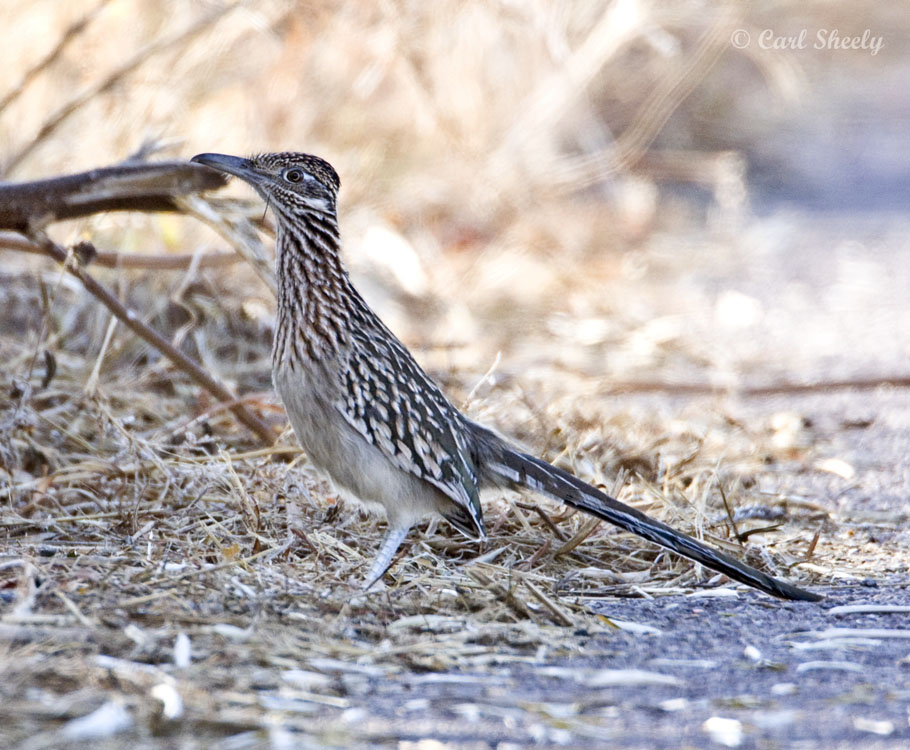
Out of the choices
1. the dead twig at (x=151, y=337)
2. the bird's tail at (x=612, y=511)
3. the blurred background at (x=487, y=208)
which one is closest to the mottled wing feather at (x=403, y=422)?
the bird's tail at (x=612, y=511)

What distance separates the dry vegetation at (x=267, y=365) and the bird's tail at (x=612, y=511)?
0.58 feet

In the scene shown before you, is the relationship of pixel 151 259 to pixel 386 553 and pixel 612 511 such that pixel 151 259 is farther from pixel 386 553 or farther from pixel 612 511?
pixel 612 511

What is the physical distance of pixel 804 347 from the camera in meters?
8.05

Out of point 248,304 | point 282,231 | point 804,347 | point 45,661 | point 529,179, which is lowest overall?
point 45,661

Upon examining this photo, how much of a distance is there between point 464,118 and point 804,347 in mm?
3211

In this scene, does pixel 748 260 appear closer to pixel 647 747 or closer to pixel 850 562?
pixel 850 562

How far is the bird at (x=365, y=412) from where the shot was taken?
154 inches

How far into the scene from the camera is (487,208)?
9.78m

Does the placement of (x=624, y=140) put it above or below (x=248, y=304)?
above

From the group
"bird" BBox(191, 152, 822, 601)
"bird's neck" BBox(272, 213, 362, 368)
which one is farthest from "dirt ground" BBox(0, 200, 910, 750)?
"bird's neck" BBox(272, 213, 362, 368)

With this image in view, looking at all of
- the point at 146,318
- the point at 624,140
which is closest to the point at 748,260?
the point at 624,140

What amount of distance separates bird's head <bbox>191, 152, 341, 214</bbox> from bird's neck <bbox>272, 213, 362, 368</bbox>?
0.05m

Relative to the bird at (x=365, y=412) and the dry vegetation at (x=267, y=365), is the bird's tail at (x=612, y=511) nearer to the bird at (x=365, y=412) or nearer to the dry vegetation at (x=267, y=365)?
the bird at (x=365, y=412)

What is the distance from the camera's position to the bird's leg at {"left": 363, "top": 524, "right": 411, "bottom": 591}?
12.2 ft
